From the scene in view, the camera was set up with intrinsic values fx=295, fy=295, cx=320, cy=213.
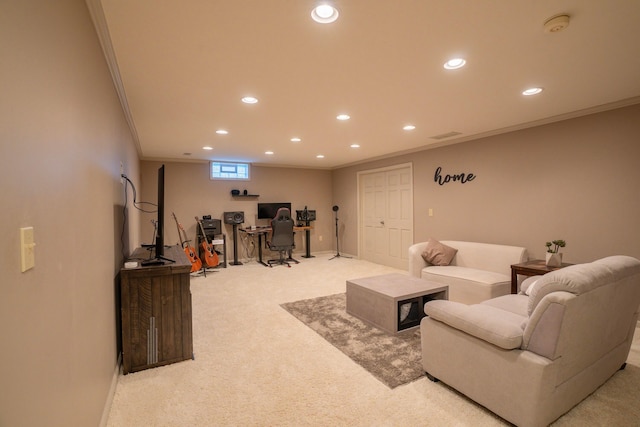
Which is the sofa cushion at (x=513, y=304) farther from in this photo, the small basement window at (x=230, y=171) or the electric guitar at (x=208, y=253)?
the small basement window at (x=230, y=171)

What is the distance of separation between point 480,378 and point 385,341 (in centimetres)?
107

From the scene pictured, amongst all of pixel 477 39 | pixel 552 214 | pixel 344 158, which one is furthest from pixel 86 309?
pixel 344 158

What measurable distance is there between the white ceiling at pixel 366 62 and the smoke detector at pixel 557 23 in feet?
0.12

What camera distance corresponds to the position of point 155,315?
7.73 feet

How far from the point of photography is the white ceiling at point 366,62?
63.9 inches

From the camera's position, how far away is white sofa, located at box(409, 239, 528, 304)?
3490 millimetres

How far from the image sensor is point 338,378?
220cm

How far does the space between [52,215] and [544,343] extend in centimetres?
231

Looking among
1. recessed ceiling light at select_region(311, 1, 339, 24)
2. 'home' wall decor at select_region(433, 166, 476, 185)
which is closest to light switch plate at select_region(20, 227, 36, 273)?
recessed ceiling light at select_region(311, 1, 339, 24)

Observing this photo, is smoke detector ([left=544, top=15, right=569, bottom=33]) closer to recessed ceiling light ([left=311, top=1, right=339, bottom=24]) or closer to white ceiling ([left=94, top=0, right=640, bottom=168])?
white ceiling ([left=94, top=0, right=640, bottom=168])

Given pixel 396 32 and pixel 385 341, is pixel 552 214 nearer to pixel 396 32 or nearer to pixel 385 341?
pixel 385 341

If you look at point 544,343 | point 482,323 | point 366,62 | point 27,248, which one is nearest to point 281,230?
point 366,62

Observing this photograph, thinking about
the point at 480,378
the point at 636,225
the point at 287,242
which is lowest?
the point at 480,378

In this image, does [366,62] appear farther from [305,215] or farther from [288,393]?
[305,215]
